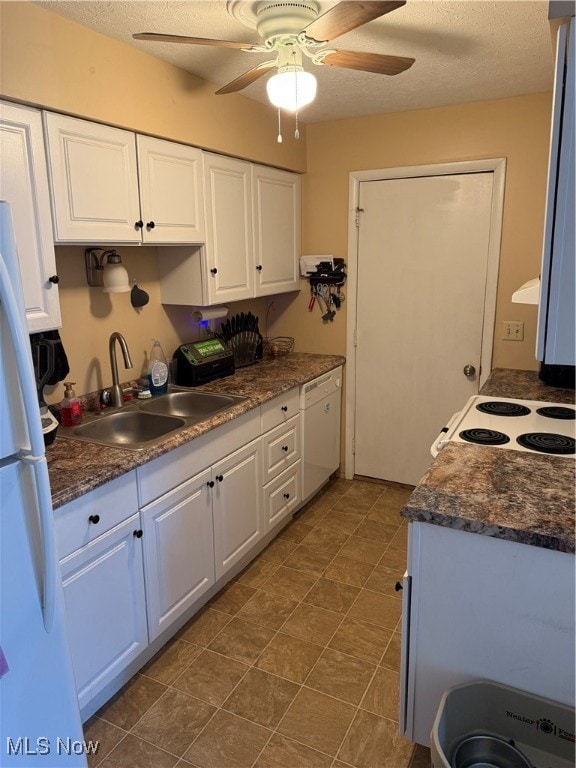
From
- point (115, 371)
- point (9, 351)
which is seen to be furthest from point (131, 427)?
point (9, 351)

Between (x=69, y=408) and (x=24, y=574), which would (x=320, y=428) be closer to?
(x=69, y=408)

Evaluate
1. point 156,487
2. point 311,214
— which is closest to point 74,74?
point 156,487

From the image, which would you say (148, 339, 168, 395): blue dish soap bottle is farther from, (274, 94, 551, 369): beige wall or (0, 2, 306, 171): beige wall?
(274, 94, 551, 369): beige wall

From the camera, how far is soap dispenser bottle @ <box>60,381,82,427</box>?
2.24 m

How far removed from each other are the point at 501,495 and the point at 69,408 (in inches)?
66.9

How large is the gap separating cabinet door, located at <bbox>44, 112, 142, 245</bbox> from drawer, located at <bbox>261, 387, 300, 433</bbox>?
1.05m

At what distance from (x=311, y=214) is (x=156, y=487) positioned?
2.32m

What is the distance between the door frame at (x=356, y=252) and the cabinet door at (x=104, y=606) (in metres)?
2.07

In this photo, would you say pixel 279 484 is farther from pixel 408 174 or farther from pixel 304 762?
pixel 408 174

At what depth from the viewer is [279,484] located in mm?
3020

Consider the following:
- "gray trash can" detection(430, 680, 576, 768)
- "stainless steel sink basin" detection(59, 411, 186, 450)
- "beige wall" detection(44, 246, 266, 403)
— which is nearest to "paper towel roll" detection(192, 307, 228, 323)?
"beige wall" detection(44, 246, 266, 403)

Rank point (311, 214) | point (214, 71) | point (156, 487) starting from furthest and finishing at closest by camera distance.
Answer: point (311, 214) < point (214, 71) < point (156, 487)

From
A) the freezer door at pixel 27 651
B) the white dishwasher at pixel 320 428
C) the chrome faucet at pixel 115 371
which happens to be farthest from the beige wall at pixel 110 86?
the white dishwasher at pixel 320 428

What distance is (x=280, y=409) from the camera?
292cm
